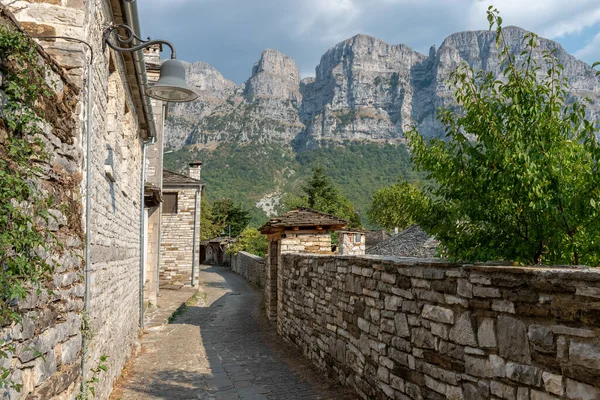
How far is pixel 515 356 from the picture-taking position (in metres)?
3.01

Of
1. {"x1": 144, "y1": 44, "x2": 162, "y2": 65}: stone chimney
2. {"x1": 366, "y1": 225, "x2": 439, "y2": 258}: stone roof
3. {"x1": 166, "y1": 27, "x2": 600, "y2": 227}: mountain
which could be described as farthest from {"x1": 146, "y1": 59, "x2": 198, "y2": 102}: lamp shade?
{"x1": 166, "y1": 27, "x2": 600, "y2": 227}: mountain

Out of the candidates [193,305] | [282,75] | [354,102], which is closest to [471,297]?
[193,305]

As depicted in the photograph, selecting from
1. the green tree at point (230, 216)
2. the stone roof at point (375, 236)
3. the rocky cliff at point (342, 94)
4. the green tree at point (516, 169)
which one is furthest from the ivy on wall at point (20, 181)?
the rocky cliff at point (342, 94)

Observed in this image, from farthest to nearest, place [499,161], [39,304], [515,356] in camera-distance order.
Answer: [499,161] < [515,356] < [39,304]

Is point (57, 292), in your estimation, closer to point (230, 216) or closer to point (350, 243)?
point (350, 243)

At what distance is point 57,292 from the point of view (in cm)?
320

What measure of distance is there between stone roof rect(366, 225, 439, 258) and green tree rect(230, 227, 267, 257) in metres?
13.3

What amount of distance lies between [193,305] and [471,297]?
14006mm

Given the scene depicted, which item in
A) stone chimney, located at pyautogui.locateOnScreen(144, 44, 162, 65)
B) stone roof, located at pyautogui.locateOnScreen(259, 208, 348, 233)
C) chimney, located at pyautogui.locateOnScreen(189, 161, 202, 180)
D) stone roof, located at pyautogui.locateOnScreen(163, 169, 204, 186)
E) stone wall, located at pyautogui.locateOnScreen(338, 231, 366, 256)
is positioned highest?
stone chimney, located at pyautogui.locateOnScreen(144, 44, 162, 65)

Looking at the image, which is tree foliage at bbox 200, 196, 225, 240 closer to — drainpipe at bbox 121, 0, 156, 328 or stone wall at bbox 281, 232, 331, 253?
stone wall at bbox 281, 232, 331, 253

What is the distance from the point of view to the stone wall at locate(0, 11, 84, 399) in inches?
101

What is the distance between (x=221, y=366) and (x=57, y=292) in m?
5.15

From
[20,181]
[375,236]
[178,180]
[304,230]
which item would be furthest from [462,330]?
[375,236]

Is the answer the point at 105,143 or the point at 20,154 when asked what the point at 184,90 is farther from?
the point at 20,154
